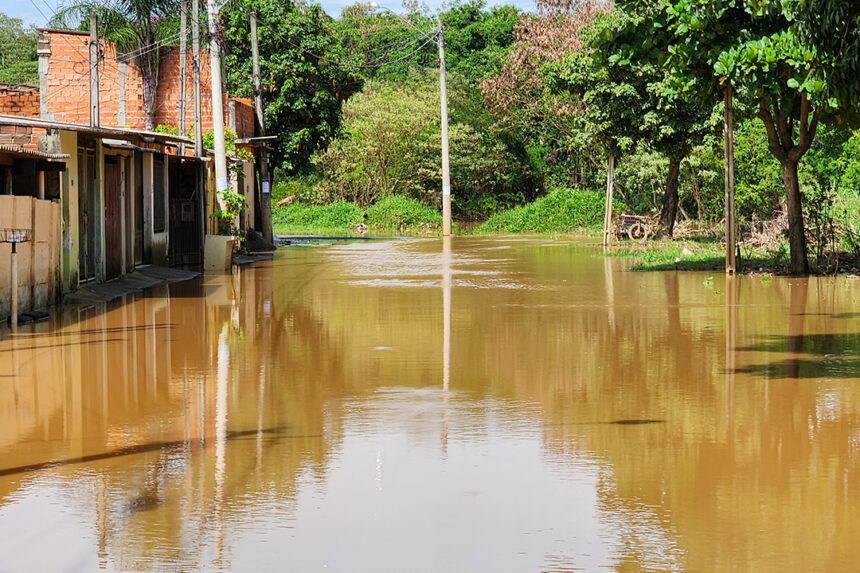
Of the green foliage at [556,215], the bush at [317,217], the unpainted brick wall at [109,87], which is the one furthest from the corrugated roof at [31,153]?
the bush at [317,217]

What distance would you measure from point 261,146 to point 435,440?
3127 centimetres

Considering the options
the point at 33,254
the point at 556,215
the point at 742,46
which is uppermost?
the point at 742,46

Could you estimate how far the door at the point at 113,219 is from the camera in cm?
2309

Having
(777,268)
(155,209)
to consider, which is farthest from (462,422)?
(155,209)

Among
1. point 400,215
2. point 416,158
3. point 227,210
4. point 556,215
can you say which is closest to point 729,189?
point 227,210

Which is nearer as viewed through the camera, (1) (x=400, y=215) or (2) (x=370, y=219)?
(1) (x=400, y=215)

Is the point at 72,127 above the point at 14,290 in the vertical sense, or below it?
above

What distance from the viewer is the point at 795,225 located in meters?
23.2

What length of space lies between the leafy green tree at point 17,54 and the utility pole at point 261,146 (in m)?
24.7

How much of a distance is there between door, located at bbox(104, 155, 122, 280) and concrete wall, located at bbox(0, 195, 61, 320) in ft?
14.8

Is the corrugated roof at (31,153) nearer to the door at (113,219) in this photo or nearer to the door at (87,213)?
the door at (87,213)

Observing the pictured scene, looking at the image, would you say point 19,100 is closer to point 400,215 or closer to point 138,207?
point 138,207

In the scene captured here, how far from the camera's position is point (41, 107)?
38000 mm

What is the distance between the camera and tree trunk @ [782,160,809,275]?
23.2 meters
